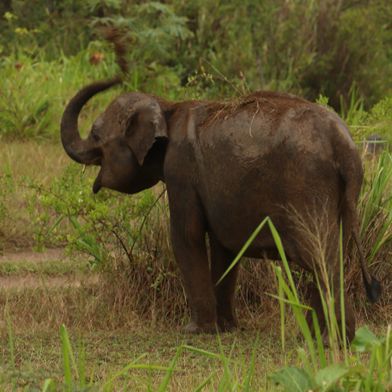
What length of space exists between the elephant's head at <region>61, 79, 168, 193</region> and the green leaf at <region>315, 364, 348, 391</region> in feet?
9.31

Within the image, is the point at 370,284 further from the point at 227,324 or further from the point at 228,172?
the point at 227,324

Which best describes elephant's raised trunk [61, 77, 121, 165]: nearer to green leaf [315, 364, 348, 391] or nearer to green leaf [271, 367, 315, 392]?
green leaf [271, 367, 315, 392]

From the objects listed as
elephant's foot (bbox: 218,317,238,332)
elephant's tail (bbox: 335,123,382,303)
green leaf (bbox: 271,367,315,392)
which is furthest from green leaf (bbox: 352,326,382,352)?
elephant's foot (bbox: 218,317,238,332)

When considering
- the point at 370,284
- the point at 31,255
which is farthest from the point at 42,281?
the point at 370,284

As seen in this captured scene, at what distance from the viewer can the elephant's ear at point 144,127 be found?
22.9ft

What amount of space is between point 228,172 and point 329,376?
2.50m

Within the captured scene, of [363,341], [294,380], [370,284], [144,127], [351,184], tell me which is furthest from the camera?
[144,127]

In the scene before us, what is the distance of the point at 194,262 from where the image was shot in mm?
7051

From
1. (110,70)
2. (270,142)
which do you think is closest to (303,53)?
(110,70)

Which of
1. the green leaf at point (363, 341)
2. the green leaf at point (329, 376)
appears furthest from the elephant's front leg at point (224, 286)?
the green leaf at point (329, 376)

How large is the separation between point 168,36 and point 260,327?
342 inches

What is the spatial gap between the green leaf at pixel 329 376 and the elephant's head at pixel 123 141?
112 inches

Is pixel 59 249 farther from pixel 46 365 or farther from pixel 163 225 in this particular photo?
pixel 46 365

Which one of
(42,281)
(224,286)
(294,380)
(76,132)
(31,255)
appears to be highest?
(294,380)
